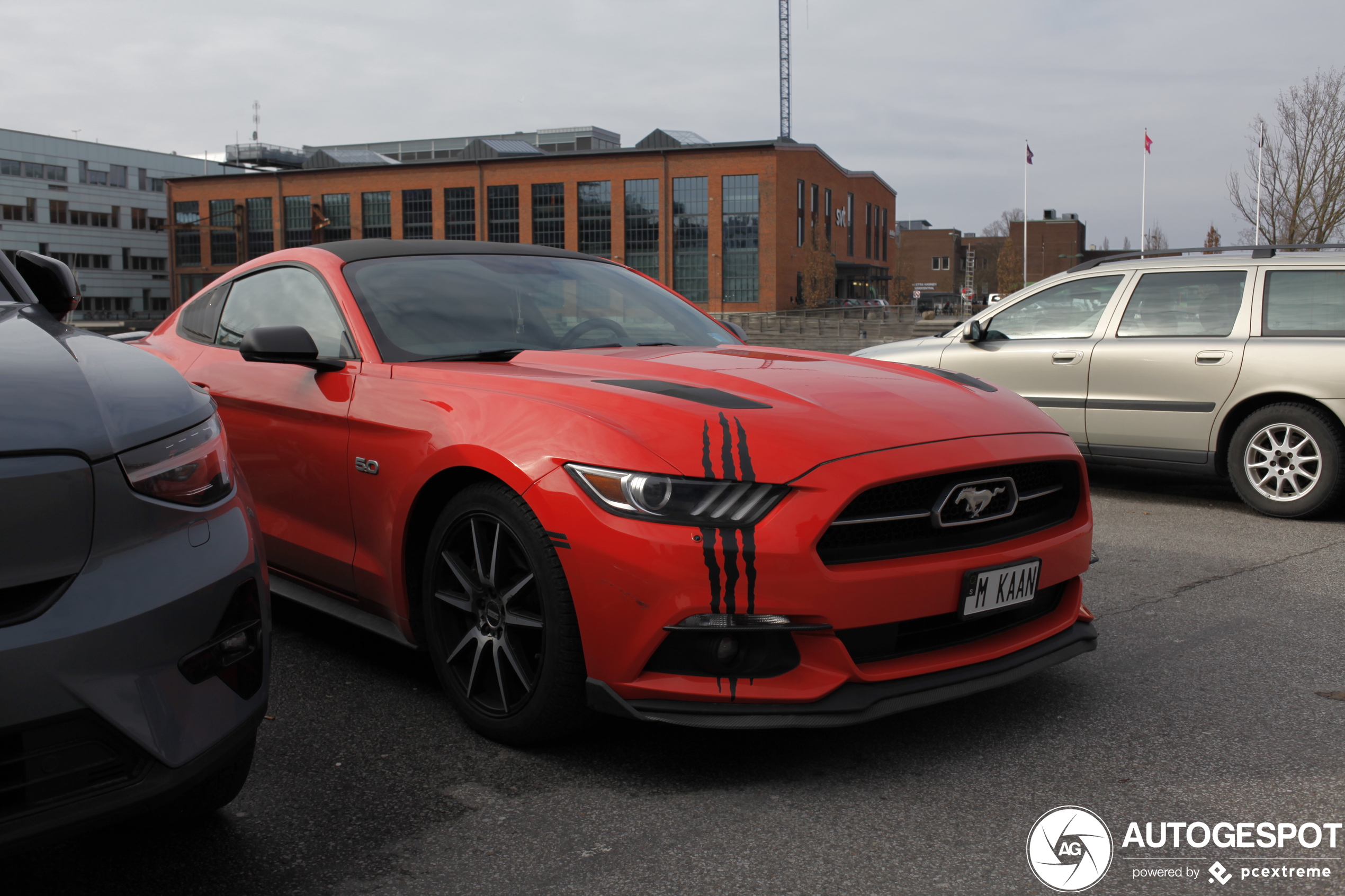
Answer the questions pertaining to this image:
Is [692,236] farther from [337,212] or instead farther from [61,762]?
[61,762]

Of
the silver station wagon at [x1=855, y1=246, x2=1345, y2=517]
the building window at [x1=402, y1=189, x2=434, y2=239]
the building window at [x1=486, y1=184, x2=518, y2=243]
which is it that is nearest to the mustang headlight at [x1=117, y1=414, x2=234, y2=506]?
the silver station wagon at [x1=855, y1=246, x2=1345, y2=517]

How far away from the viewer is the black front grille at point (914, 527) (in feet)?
8.45

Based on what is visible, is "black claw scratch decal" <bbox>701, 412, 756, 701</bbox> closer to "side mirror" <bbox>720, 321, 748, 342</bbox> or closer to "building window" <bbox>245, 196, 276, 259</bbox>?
"side mirror" <bbox>720, 321, 748, 342</bbox>

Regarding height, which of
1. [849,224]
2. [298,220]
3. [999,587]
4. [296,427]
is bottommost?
[999,587]

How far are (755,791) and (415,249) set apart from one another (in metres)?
2.50

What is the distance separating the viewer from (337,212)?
269 feet

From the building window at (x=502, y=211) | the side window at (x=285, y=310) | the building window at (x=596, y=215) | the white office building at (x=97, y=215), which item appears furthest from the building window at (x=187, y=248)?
the side window at (x=285, y=310)

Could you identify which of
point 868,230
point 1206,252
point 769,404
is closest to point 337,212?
point 868,230

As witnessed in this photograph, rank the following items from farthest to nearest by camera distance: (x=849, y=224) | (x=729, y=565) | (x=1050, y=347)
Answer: (x=849, y=224) < (x=1050, y=347) < (x=729, y=565)

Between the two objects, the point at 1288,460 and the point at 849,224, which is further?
the point at 849,224

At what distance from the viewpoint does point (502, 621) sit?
2.84 metres

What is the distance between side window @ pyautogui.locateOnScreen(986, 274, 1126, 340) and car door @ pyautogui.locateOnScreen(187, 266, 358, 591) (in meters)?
5.28

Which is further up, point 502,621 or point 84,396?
point 84,396

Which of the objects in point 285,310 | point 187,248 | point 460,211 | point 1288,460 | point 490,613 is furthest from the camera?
point 187,248
